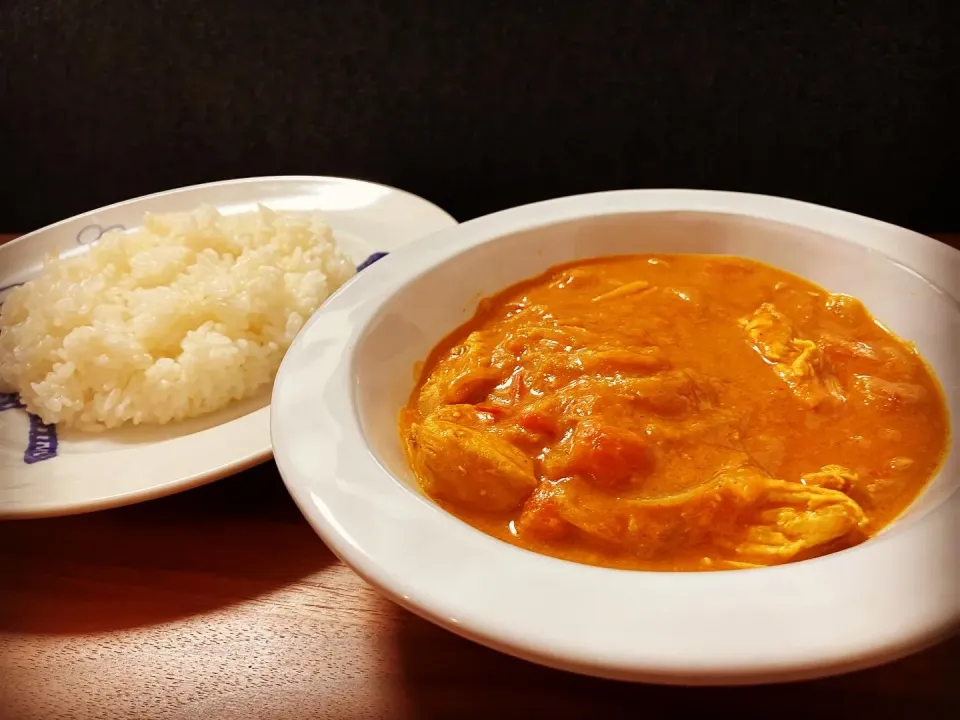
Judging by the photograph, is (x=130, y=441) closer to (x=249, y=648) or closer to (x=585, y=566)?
(x=249, y=648)

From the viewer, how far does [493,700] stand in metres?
0.87

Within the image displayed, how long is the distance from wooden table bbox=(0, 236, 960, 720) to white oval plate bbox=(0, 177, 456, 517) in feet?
0.26

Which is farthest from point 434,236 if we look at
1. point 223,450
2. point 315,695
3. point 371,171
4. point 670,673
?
point 371,171

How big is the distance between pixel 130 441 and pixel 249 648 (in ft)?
1.64

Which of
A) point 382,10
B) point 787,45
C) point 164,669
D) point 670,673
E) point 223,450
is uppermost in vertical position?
point 787,45

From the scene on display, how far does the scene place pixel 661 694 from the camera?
2.81 feet

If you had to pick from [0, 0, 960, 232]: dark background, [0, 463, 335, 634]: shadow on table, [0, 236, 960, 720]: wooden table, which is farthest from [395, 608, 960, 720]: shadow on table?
[0, 0, 960, 232]: dark background

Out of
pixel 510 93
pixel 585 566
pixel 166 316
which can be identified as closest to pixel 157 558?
pixel 166 316

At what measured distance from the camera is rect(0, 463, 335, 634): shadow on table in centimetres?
104

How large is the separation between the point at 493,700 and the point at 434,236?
29.3 inches

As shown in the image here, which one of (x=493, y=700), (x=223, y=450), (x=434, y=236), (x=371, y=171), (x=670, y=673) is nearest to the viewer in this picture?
(x=670, y=673)

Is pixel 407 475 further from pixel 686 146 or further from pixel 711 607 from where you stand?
pixel 686 146

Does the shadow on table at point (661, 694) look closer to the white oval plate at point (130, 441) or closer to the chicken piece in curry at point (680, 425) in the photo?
the chicken piece in curry at point (680, 425)

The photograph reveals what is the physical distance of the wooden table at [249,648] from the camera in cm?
85
